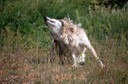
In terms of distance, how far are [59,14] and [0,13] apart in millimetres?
2209

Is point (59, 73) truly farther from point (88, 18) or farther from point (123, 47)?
point (88, 18)

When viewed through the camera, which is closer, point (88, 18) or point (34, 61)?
point (34, 61)

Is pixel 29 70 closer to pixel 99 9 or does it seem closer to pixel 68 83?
pixel 68 83

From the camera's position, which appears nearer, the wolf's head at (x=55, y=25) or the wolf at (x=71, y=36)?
the wolf at (x=71, y=36)

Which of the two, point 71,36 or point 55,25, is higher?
point 55,25

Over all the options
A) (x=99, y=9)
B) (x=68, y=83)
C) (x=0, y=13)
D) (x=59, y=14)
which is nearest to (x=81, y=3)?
(x=99, y=9)

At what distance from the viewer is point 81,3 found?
65.8 ft

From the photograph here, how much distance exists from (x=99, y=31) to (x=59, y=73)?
21.9 ft

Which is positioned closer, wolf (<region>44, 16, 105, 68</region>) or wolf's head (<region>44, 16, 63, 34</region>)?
wolf (<region>44, 16, 105, 68</region>)

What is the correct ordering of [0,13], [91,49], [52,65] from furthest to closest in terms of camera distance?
1. [0,13]
2. [91,49]
3. [52,65]

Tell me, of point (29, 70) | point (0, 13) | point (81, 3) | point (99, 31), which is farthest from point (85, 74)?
point (81, 3)

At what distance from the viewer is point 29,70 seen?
9625 mm

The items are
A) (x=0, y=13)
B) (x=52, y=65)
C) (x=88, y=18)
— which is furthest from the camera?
(x=88, y=18)

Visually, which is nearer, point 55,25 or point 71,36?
point 71,36
